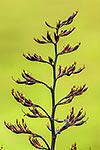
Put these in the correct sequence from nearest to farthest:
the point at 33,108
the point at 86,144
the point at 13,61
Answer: the point at 33,108 → the point at 86,144 → the point at 13,61

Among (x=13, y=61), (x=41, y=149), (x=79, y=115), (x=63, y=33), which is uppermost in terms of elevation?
(x=13, y=61)

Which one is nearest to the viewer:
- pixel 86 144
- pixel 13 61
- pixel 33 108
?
pixel 33 108

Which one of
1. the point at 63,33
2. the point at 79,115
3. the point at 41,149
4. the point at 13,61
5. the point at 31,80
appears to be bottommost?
the point at 41,149

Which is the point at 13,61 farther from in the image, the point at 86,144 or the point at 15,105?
the point at 86,144

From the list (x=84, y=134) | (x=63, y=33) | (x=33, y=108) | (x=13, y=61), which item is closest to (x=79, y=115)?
(x=33, y=108)

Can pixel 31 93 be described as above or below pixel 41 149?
above

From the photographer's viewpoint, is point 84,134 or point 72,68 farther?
point 84,134

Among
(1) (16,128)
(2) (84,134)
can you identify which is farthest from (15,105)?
(1) (16,128)

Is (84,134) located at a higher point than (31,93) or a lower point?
lower

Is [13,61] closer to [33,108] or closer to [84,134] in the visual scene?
[84,134]
